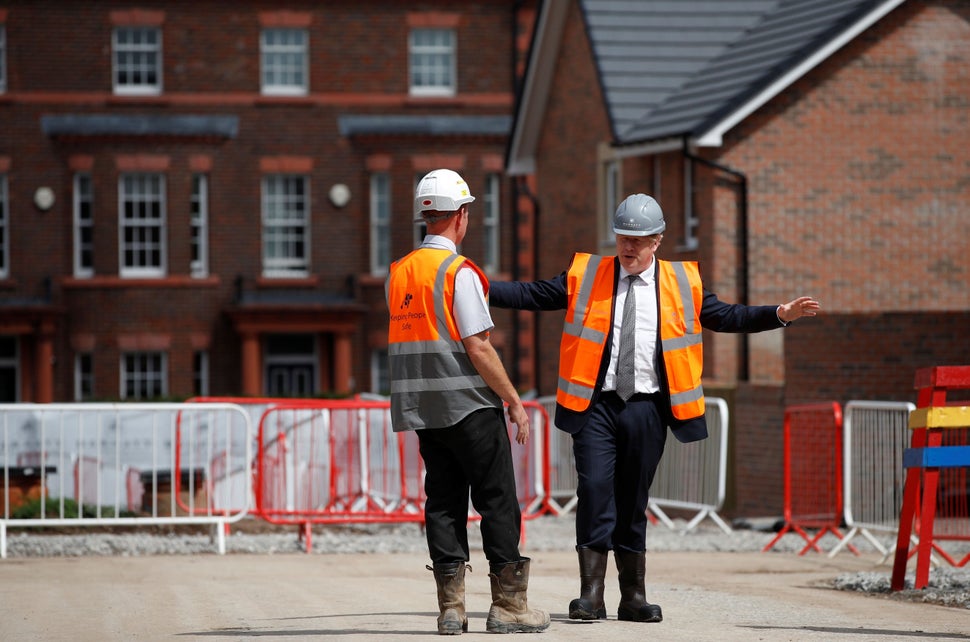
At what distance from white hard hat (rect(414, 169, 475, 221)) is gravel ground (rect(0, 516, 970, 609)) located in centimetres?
506

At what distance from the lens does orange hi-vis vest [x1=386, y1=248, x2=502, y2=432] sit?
7980 millimetres

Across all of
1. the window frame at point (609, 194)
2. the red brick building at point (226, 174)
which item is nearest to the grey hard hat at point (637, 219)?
the window frame at point (609, 194)

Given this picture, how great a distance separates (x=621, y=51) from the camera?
1048 inches

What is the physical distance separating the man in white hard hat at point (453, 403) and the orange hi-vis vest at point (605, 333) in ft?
1.70

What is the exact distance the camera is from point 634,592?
28.0ft

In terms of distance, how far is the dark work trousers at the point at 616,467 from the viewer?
841 cm

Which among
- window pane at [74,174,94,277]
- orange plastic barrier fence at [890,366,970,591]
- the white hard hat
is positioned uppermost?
window pane at [74,174,94,277]

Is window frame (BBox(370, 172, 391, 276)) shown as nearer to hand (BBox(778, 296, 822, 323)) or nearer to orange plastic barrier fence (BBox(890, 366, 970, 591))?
orange plastic barrier fence (BBox(890, 366, 970, 591))

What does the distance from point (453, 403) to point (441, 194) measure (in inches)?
38.1

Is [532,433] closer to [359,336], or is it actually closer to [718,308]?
[718,308]

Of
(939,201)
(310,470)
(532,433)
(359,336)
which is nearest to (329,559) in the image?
(310,470)

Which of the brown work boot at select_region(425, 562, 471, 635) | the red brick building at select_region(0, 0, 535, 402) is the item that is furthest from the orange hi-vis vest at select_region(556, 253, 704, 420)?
the red brick building at select_region(0, 0, 535, 402)

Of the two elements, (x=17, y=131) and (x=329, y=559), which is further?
(x=17, y=131)

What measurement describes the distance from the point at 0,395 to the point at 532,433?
2379cm
